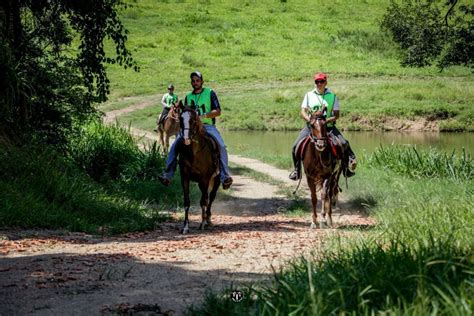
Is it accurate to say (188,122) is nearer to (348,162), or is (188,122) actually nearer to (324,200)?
(324,200)

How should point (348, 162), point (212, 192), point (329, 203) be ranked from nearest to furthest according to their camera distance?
1. point (329, 203)
2. point (212, 192)
3. point (348, 162)

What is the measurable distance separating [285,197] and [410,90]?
23.2m

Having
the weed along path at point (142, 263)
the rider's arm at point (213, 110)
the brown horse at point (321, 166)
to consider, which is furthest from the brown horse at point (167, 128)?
the brown horse at point (321, 166)

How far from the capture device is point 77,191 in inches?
538

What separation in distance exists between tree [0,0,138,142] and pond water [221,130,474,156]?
1192 cm

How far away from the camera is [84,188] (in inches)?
563

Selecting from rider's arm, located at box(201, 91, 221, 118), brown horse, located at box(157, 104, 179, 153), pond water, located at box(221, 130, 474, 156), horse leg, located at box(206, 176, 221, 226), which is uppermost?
rider's arm, located at box(201, 91, 221, 118)

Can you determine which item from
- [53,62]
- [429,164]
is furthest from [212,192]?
[429,164]

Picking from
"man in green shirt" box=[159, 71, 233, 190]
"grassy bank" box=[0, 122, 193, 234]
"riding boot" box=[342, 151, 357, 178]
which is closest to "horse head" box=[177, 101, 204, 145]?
"man in green shirt" box=[159, 71, 233, 190]

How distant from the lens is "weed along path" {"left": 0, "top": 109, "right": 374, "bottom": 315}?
6688mm

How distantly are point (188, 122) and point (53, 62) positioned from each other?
6264 millimetres

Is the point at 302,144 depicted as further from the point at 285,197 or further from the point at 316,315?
the point at 316,315

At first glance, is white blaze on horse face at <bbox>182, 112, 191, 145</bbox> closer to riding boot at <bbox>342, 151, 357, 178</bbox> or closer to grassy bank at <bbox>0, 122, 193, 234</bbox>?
grassy bank at <bbox>0, 122, 193, 234</bbox>

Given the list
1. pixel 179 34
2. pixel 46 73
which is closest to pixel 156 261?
pixel 46 73
